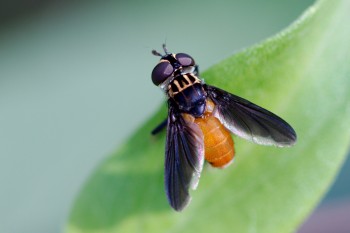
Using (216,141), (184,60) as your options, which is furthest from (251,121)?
(184,60)

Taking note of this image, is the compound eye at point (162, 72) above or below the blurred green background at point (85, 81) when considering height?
above

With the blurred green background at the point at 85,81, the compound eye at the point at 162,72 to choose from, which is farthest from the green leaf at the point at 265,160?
the blurred green background at the point at 85,81

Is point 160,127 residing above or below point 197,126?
above

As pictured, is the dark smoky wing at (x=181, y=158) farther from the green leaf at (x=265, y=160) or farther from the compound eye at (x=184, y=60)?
the compound eye at (x=184, y=60)

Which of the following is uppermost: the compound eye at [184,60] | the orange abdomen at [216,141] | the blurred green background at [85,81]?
the compound eye at [184,60]

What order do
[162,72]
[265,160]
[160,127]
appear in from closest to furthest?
[265,160] → [160,127] → [162,72]

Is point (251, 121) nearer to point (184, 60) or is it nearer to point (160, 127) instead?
point (160, 127)

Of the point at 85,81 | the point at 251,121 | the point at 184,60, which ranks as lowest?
the point at 85,81

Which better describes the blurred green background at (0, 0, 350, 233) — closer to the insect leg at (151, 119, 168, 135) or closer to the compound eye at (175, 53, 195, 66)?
the compound eye at (175, 53, 195, 66)

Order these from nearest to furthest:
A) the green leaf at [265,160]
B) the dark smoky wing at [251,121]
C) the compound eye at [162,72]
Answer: the green leaf at [265,160], the dark smoky wing at [251,121], the compound eye at [162,72]
